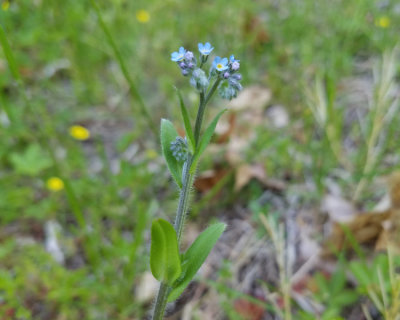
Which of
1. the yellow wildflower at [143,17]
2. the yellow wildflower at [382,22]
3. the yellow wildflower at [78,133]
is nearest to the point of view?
the yellow wildflower at [78,133]

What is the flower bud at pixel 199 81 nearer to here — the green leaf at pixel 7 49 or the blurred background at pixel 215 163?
the blurred background at pixel 215 163

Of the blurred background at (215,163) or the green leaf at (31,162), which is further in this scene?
the green leaf at (31,162)

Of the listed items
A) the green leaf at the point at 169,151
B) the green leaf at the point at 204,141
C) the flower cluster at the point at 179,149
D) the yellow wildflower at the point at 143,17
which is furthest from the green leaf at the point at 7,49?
the yellow wildflower at the point at 143,17

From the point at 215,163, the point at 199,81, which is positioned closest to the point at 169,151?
the point at 199,81

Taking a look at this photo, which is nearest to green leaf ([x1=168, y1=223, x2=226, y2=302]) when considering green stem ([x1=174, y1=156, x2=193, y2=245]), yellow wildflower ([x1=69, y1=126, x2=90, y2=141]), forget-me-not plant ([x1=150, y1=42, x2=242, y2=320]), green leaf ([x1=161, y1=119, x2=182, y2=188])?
forget-me-not plant ([x1=150, y1=42, x2=242, y2=320])

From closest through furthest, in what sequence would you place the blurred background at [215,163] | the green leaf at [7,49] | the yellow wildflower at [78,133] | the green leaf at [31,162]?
the green leaf at [7,49], the blurred background at [215,163], the green leaf at [31,162], the yellow wildflower at [78,133]

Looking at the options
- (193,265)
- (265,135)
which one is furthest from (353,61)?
(193,265)

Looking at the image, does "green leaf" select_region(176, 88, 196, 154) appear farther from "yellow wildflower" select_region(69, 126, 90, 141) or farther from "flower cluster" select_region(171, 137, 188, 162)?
"yellow wildflower" select_region(69, 126, 90, 141)

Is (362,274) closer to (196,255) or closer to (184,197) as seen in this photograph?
(196,255)
